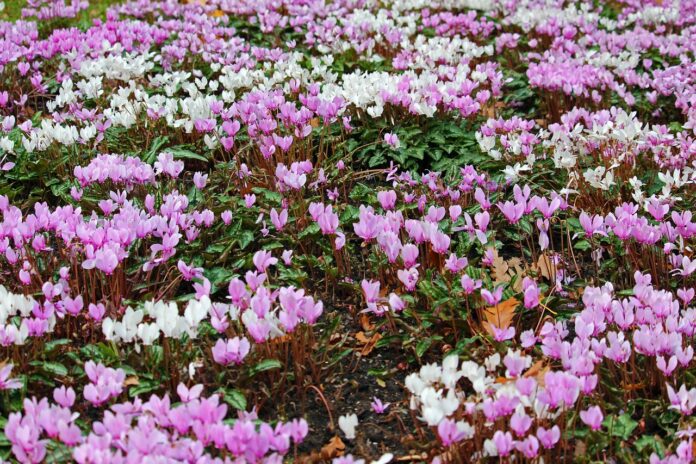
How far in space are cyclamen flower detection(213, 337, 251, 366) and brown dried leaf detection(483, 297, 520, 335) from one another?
855mm

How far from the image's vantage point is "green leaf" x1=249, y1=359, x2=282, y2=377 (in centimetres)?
243

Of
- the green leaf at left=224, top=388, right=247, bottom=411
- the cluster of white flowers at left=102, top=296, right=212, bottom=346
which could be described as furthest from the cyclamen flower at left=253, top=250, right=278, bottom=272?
the green leaf at left=224, top=388, right=247, bottom=411

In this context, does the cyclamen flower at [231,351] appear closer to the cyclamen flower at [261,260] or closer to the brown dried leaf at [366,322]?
the cyclamen flower at [261,260]

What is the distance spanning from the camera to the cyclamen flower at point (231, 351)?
2.32 meters

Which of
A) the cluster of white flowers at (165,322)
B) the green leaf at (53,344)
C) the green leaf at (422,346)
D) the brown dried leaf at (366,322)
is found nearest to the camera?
the cluster of white flowers at (165,322)

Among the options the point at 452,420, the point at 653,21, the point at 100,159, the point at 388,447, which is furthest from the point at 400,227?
the point at 653,21

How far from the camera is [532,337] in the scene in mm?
2525

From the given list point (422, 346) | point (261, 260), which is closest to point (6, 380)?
point (261, 260)

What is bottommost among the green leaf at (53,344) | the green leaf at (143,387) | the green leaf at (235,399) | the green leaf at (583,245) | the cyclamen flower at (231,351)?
the green leaf at (583,245)

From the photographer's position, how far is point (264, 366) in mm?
2430

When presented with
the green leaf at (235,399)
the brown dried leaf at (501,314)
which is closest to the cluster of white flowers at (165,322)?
the green leaf at (235,399)

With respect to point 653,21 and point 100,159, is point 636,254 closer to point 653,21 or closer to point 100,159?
point 100,159

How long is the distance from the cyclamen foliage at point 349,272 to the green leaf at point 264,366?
0.04 meters

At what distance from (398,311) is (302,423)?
0.89m
